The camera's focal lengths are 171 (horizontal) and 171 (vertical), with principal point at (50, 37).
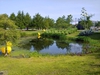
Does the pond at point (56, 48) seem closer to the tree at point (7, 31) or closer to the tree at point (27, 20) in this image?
the tree at point (7, 31)

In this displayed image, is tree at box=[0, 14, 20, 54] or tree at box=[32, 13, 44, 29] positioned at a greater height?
tree at box=[32, 13, 44, 29]

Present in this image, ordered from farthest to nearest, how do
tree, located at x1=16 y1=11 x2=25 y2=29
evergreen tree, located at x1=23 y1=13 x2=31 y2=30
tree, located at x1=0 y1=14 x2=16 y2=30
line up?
1. evergreen tree, located at x1=23 y1=13 x2=31 y2=30
2. tree, located at x1=16 y1=11 x2=25 y2=29
3. tree, located at x1=0 y1=14 x2=16 y2=30

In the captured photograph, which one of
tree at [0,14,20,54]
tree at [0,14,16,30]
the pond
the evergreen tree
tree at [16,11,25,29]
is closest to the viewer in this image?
tree at [0,14,20,54]

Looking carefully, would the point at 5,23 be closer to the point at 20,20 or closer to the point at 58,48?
the point at 58,48

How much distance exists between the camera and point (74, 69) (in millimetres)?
8945

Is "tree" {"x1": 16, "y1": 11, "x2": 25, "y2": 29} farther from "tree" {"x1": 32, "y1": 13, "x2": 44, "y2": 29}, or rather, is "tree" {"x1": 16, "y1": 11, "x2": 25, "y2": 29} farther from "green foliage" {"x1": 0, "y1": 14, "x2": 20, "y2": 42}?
"green foliage" {"x1": 0, "y1": 14, "x2": 20, "y2": 42}

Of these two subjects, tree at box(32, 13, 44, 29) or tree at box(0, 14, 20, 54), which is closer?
tree at box(0, 14, 20, 54)

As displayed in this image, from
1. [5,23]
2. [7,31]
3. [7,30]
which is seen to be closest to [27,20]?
[5,23]

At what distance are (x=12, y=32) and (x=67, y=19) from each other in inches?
2340

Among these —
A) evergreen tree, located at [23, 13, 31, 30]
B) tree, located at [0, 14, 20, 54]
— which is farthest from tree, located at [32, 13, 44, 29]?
tree, located at [0, 14, 20, 54]


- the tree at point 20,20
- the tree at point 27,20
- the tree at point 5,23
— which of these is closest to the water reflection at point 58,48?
the tree at point 5,23

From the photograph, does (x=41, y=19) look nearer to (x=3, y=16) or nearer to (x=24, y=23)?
(x=24, y=23)

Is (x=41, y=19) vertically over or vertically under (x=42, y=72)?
over

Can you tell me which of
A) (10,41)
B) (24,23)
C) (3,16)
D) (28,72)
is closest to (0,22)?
(3,16)
